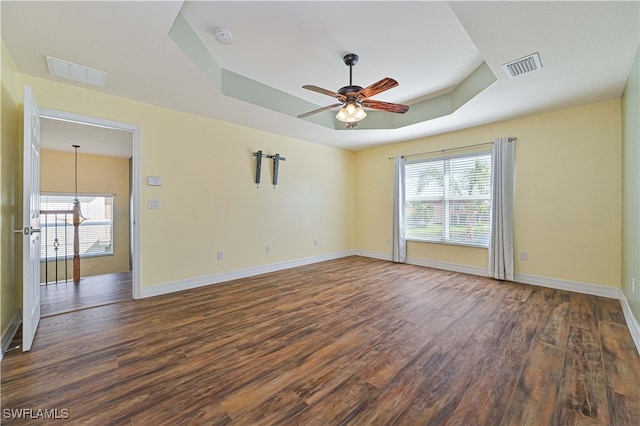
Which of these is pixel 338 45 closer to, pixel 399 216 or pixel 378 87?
pixel 378 87

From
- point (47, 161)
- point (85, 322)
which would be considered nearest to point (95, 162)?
point (47, 161)

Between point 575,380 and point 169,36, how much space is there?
3.84 m

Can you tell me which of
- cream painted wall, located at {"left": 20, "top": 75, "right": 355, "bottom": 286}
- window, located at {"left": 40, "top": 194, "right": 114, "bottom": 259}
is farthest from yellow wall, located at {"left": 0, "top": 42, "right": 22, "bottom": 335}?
window, located at {"left": 40, "top": 194, "right": 114, "bottom": 259}

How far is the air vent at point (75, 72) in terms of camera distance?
245cm

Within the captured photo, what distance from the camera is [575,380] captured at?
1732 mm

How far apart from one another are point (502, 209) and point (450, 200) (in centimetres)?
87

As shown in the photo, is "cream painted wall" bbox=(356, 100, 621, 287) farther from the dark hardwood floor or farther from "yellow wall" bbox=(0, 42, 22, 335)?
"yellow wall" bbox=(0, 42, 22, 335)

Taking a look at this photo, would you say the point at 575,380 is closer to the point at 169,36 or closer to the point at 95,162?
the point at 169,36

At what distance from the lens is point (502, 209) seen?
4.06 meters

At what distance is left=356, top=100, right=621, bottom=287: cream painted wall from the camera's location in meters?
3.35

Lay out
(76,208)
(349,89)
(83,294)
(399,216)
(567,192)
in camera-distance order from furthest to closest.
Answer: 1. (399,216)
2. (76,208)
3. (567,192)
4. (83,294)
5. (349,89)

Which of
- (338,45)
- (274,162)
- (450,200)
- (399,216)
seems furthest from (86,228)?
(450,200)

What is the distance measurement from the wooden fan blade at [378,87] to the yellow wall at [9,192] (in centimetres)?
302

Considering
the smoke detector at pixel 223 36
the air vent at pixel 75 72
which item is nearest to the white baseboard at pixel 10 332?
the air vent at pixel 75 72
